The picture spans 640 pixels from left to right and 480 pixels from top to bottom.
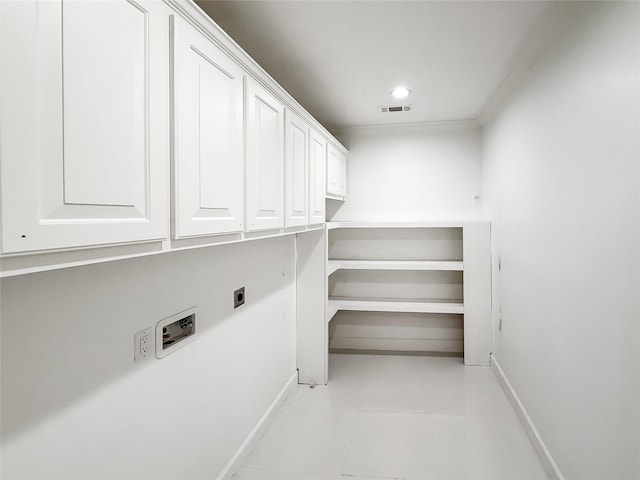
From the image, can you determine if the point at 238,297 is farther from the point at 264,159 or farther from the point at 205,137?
the point at 205,137

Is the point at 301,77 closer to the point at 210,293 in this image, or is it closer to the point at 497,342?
the point at 210,293

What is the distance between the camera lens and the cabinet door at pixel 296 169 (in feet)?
7.74

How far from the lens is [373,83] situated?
10.0 ft

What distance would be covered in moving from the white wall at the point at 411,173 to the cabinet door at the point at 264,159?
247 centimetres

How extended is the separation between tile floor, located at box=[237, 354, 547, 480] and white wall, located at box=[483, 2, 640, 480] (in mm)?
309

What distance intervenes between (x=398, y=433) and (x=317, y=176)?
1943 millimetres

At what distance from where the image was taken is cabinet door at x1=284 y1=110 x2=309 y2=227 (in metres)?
2.36

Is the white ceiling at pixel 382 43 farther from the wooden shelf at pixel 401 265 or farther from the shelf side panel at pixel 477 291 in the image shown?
the wooden shelf at pixel 401 265

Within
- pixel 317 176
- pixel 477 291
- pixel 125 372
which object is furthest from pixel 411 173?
pixel 125 372

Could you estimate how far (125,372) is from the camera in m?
1.46

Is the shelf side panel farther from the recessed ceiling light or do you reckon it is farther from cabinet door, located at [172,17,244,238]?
cabinet door, located at [172,17,244,238]

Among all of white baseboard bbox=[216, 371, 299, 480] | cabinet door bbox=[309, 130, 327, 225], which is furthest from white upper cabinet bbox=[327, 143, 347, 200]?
white baseboard bbox=[216, 371, 299, 480]

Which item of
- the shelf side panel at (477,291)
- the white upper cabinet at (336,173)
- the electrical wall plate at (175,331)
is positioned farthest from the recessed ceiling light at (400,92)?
the electrical wall plate at (175,331)

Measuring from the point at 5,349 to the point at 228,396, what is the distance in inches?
56.3
